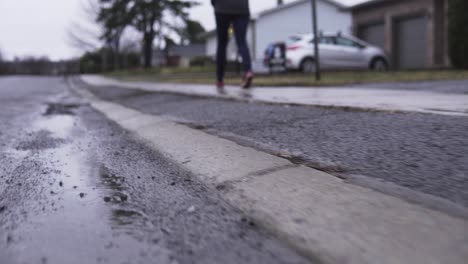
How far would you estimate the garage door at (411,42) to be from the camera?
19922mm

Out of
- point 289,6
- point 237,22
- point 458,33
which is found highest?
point 289,6

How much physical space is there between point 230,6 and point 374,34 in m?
18.6

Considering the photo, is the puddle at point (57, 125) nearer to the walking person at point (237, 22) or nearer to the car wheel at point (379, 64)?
the walking person at point (237, 22)

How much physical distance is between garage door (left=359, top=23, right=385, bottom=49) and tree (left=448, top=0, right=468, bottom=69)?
7.40 metres

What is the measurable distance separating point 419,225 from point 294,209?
326 mm

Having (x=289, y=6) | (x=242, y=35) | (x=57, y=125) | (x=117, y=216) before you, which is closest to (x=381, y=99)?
(x=57, y=125)

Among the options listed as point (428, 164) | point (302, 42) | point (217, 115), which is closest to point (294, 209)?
point (428, 164)

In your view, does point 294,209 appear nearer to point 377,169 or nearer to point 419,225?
point 419,225

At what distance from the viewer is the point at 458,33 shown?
14555mm

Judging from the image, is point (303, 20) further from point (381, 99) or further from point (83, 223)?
point (83, 223)

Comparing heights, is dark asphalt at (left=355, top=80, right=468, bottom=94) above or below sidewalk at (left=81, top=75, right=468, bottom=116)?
above

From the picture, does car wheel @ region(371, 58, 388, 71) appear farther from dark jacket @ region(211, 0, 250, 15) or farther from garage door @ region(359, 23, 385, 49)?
dark jacket @ region(211, 0, 250, 15)

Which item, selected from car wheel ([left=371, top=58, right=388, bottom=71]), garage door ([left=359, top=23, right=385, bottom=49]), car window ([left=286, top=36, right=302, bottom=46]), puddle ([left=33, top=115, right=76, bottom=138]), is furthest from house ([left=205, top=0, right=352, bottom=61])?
puddle ([left=33, top=115, right=76, bottom=138])

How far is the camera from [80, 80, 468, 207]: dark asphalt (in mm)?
1518
